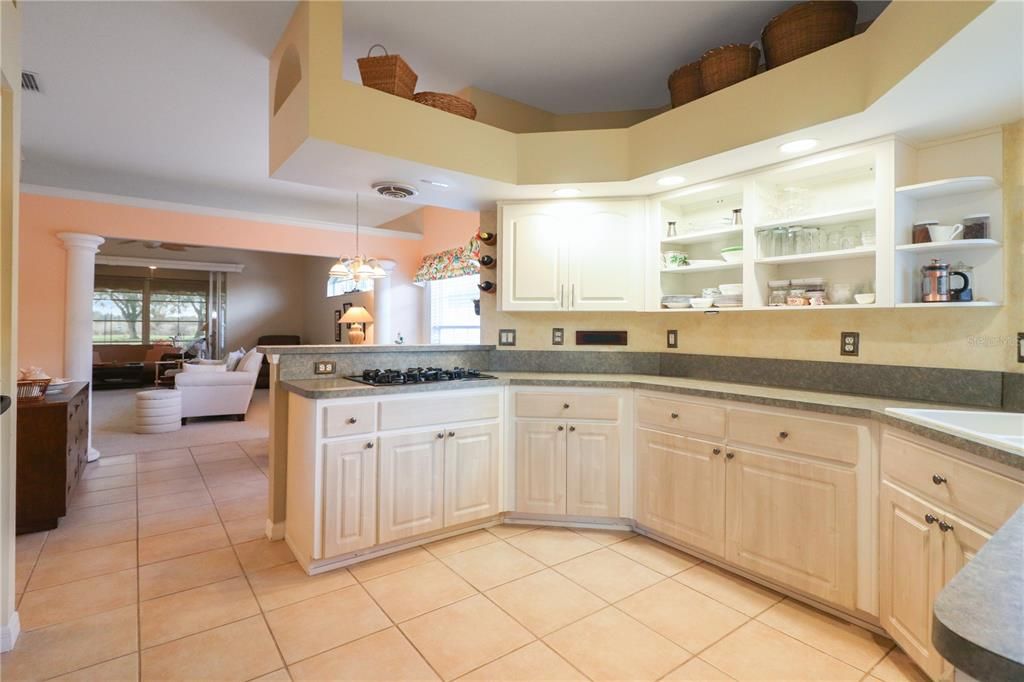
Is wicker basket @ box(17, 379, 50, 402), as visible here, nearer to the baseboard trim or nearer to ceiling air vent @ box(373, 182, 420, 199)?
the baseboard trim

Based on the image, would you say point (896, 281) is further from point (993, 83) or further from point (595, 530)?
point (595, 530)

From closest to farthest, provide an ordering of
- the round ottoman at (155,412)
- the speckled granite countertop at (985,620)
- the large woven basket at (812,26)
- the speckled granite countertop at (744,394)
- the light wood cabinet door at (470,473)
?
the speckled granite countertop at (985,620)
the speckled granite countertop at (744,394)
the large woven basket at (812,26)
the light wood cabinet door at (470,473)
the round ottoman at (155,412)

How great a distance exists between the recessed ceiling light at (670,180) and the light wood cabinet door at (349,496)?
212 cm

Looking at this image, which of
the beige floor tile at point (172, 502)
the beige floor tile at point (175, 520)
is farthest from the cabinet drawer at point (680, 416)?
the beige floor tile at point (172, 502)

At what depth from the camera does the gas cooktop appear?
8.73ft

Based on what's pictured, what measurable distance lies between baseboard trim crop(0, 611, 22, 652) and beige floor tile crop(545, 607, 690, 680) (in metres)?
1.97

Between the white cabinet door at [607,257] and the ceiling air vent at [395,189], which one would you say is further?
the white cabinet door at [607,257]

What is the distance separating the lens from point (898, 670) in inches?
68.8

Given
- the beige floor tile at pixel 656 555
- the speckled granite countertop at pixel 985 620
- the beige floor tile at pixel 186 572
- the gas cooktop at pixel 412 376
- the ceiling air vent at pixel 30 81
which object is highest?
the ceiling air vent at pixel 30 81

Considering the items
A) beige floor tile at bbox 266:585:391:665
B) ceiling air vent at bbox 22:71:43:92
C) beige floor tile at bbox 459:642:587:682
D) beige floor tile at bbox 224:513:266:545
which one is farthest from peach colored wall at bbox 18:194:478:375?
A: beige floor tile at bbox 459:642:587:682

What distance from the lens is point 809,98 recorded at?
208 cm

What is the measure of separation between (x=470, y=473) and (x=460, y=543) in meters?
0.38

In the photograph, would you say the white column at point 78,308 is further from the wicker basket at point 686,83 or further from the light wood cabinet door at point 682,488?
the wicker basket at point 686,83

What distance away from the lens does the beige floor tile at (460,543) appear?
2670 millimetres
